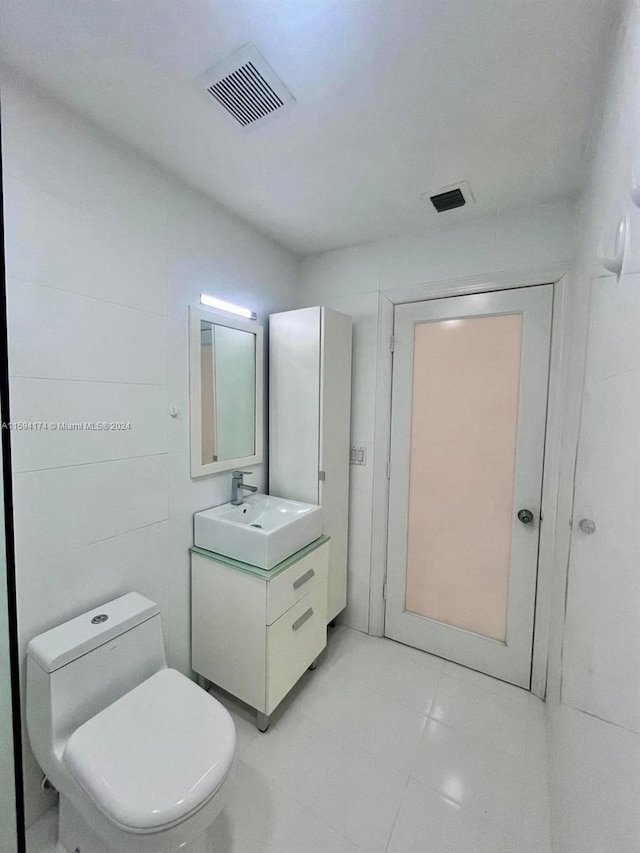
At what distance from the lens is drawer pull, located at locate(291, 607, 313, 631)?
1.61 metres

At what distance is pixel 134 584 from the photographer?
142cm

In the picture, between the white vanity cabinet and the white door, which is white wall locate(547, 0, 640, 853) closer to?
the white door

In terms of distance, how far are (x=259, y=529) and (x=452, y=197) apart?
1.76 meters

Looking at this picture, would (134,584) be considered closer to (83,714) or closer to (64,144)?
(83,714)

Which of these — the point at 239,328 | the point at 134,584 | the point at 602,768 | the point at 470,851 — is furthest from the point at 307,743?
the point at 239,328

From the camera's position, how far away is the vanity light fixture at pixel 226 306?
1670 mm

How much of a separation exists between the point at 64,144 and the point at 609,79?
1.65 meters

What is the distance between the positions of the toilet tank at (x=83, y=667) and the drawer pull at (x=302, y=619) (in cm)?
59

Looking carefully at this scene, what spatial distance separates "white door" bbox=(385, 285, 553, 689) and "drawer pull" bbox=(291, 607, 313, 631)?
24.0 inches

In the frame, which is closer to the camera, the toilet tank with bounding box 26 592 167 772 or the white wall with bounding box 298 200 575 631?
the toilet tank with bounding box 26 592 167 772

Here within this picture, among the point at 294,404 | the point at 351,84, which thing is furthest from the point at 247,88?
the point at 294,404

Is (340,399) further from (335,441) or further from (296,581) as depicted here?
(296,581)

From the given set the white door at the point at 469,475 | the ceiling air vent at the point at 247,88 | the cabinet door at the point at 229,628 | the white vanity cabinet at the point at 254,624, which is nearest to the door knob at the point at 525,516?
the white door at the point at 469,475

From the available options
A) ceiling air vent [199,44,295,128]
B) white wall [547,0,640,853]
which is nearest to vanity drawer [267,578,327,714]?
white wall [547,0,640,853]
